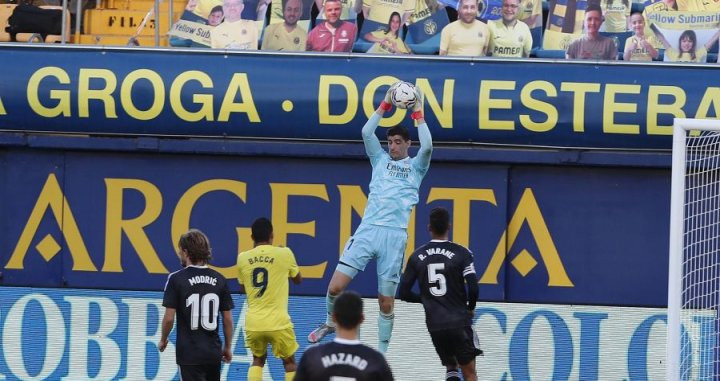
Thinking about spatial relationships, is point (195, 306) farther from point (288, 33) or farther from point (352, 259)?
point (288, 33)

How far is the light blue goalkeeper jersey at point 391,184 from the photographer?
11.1 m

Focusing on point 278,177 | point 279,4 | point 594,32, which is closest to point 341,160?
point 278,177

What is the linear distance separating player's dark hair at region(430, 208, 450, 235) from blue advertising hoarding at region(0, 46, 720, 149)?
2020 mm

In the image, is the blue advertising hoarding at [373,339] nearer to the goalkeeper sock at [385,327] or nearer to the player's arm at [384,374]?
the goalkeeper sock at [385,327]

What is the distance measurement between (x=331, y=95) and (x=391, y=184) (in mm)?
1638

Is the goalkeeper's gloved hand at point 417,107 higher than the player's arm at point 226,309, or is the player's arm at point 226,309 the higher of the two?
the goalkeeper's gloved hand at point 417,107

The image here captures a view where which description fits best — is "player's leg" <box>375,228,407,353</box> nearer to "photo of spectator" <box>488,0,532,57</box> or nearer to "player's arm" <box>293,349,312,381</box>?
"photo of spectator" <box>488,0,532,57</box>

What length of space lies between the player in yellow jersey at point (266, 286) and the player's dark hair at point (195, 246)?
0.62m

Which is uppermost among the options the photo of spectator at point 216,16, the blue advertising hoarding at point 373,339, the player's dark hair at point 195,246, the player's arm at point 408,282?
the photo of spectator at point 216,16

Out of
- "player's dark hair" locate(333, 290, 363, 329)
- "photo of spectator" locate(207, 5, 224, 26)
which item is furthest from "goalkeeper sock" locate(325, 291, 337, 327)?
"player's dark hair" locate(333, 290, 363, 329)

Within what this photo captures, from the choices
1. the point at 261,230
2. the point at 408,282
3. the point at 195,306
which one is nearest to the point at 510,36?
the point at 408,282

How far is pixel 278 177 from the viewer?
499 inches

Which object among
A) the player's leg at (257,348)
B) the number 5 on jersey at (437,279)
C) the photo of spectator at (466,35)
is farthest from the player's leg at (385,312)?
the photo of spectator at (466,35)

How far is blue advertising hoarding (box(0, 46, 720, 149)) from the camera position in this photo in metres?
12.2
